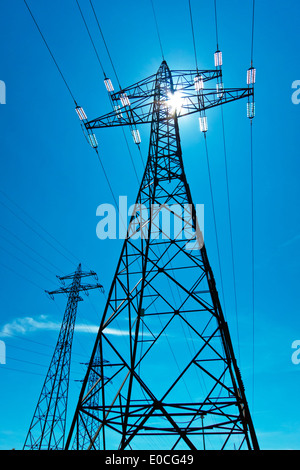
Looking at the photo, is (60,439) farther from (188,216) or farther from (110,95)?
(110,95)

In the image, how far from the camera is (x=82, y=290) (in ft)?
92.6

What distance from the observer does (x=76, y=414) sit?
310 inches

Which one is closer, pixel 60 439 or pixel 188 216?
pixel 188 216

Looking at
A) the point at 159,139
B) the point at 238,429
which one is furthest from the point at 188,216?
the point at 238,429

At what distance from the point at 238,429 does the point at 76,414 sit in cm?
437

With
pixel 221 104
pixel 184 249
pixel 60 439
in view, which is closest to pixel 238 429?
pixel 184 249
